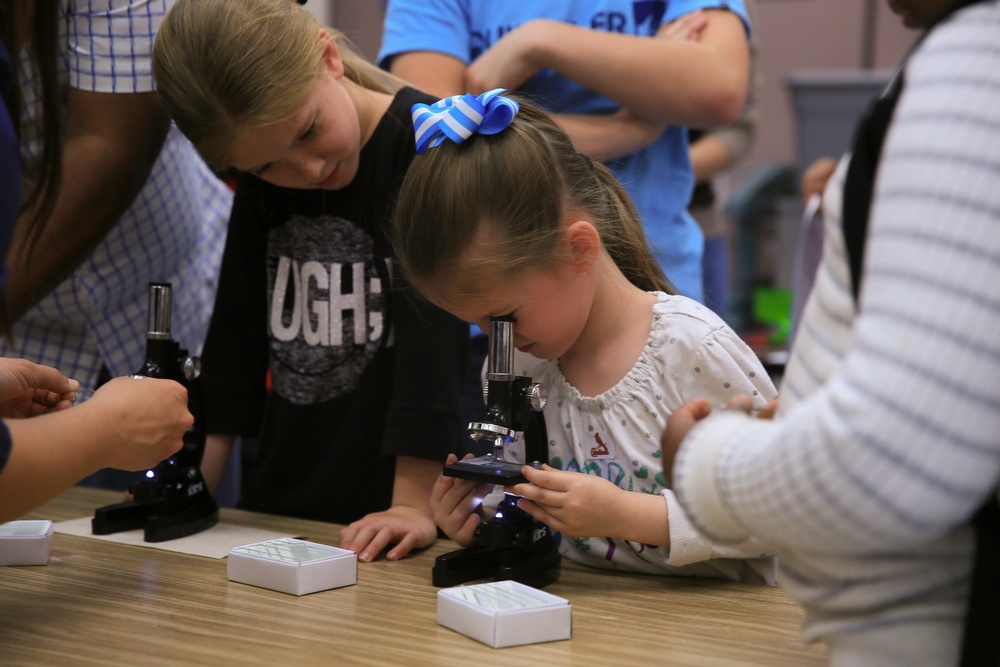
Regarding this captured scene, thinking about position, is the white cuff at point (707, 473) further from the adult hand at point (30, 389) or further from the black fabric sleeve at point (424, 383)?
the adult hand at point (30, 389)

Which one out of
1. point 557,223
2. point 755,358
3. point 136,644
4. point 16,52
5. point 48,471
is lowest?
point 136,644

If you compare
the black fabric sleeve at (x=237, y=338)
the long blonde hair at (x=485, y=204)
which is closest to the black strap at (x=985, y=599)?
the long blonde hair at (x=485, y=204)

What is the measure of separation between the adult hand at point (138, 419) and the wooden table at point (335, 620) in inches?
6.3

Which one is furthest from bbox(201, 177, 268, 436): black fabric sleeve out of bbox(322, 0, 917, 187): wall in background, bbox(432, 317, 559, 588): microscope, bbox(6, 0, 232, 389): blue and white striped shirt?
bbox(322, 0, 917, 187): wall in background

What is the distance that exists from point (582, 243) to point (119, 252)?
878 mm

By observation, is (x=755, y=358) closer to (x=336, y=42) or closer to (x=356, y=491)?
(x=356, y=491)

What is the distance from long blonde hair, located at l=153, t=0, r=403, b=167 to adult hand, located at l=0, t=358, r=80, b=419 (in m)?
0.38

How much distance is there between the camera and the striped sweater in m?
0.63

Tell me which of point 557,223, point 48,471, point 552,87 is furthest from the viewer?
point 552,87

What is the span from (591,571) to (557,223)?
0.43 meters

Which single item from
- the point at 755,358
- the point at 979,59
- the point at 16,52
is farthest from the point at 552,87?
the point at 979,59

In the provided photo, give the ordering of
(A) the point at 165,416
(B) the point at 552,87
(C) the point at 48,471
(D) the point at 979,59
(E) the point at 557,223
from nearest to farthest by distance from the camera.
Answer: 1. (D) the point at 979,59
2. (C) the point at 48,471
3. (A) the point at 165,416
4. (E) the point at 557,223
5. (B) the point at 552,87

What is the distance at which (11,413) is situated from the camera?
1.18 metres

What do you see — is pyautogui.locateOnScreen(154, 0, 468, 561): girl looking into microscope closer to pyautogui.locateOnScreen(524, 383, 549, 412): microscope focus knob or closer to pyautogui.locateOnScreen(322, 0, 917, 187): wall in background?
pyautogui.locateOnScreen(524, 383, 549, 412): microscope focus knob
